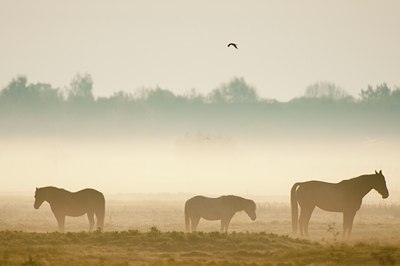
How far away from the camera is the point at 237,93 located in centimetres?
16688

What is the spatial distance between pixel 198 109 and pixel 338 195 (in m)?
129

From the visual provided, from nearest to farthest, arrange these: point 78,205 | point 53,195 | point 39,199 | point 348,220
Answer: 1. point 348,220
2. point 78,205
3. point 53,195
4. point 39,199

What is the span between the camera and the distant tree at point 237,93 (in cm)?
16662

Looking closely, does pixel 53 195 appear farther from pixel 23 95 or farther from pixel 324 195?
pixel 23 95

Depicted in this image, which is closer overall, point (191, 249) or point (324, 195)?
point (191, 249)

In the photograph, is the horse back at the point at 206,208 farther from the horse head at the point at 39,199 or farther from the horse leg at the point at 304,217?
the horse head at the point at 39,199

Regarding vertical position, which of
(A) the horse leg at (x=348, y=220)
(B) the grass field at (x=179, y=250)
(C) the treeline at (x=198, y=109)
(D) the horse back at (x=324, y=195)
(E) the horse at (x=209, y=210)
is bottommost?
(B) the grass field at (x=179, y=250)

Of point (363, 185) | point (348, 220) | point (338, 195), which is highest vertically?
point (363, 185)

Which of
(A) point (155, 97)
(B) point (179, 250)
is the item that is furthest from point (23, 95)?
(B) point (179, 250)

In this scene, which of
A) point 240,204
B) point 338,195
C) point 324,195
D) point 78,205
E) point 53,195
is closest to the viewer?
point 338,195

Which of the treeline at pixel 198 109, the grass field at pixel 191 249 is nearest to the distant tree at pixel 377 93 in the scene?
the treeline at pixel 198 109

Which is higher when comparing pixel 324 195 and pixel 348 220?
pixel 324 195

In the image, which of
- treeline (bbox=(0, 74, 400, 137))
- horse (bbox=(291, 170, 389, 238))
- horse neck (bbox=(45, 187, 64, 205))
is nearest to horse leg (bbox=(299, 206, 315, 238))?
horse (bbox=(291, 170, 389, 238))

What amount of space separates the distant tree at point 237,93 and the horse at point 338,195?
403 ft
